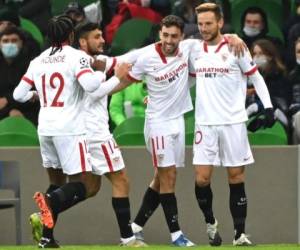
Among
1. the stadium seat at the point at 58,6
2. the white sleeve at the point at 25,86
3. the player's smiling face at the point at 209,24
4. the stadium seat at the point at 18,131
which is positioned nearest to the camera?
the white sleeve at the point at 25,86

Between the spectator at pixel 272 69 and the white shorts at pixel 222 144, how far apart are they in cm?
260

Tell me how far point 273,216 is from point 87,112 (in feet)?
8.28

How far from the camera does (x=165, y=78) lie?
1254 centimetres

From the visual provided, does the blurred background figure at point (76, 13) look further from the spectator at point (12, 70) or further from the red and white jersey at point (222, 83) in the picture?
the red and white jersey at point (222, 83)

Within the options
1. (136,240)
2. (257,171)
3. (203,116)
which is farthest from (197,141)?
(257,171)

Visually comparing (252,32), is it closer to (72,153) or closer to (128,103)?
(128,103)

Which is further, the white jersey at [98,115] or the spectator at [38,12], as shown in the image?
the spectator at [38,12]

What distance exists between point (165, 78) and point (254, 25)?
3448 millimetres

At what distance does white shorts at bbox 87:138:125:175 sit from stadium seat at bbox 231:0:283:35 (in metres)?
4.01

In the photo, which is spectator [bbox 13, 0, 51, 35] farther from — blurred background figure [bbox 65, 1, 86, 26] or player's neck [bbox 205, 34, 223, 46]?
player's neck [bbox 205, 34, 223, 46]

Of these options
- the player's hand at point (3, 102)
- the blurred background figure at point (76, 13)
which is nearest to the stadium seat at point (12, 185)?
the player's hand at point (3, 102)

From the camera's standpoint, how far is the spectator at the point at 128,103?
47.7ft

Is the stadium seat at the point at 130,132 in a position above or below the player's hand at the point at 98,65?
below

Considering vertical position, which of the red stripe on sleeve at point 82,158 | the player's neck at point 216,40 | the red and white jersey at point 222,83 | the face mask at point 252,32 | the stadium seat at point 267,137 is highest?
the player's neck at point 216,40
